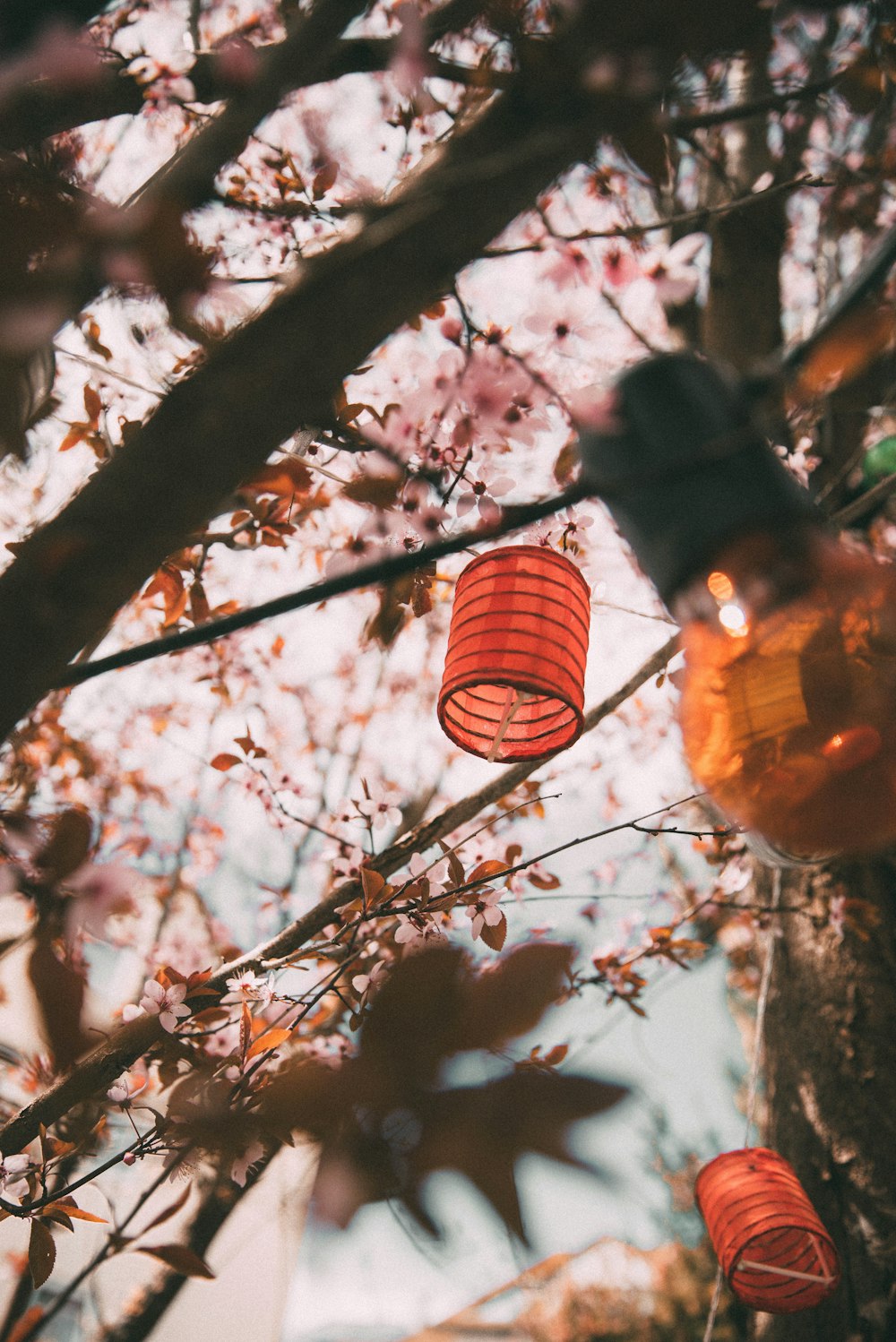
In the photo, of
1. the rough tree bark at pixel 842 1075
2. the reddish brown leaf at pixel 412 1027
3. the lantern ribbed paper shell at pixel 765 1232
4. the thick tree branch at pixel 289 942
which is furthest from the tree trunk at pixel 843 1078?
the reddish brown leaf at pixel 412 1027

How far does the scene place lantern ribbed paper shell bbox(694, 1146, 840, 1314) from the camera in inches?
71.8

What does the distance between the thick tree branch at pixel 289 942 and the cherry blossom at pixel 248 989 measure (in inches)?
2.2

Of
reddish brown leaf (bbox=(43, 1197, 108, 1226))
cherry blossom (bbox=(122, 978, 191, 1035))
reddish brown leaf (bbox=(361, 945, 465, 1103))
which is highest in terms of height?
cherry blossom (bbox=(122, 978, 191, 1035))

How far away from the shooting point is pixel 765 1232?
1.81 meters

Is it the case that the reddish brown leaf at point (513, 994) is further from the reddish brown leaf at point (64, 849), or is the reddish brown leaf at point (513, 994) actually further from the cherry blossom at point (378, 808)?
the cherry blossom at point (378, 808)

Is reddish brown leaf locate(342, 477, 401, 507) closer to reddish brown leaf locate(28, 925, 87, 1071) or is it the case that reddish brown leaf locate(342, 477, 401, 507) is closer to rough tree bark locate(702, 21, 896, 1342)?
reddish brown leaf locate(28, 925, 87, 1071)

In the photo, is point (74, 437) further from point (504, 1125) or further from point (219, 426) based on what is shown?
point (504, 1125)

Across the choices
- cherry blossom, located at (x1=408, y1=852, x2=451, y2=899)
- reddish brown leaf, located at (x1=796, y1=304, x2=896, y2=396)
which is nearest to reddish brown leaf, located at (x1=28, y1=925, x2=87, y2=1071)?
reddish brown leaf, located at (x1=796, y1=304, x2=896, y2=396)

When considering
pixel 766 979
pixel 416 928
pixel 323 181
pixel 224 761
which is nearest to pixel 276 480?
pixel 416 928

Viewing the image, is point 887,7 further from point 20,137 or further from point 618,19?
point 20,137

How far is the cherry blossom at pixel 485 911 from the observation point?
1.67 metres

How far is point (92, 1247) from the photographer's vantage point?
17.9 ft

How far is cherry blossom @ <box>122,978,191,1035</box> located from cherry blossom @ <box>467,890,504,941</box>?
2.13 feet

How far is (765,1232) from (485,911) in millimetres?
1100
